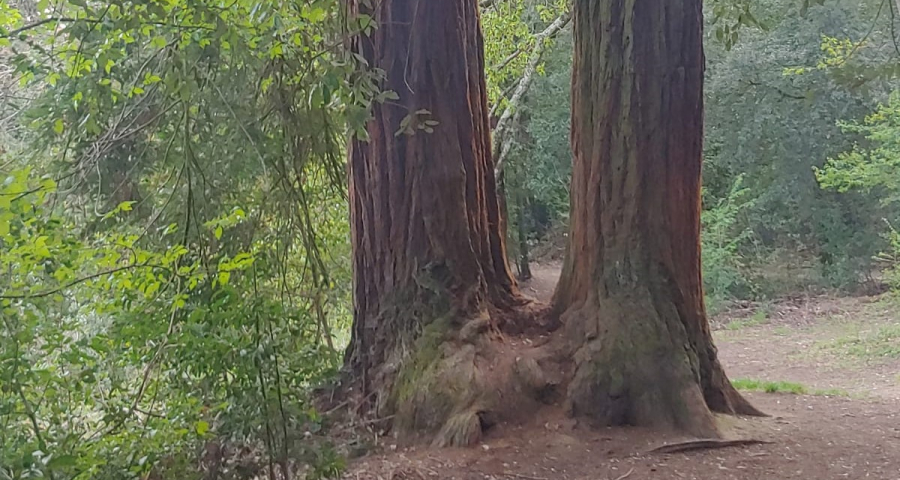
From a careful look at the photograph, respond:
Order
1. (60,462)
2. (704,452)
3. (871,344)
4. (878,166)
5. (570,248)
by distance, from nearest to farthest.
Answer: (60,462) < (704,452) < (570,248) < (871,344) < (878,166)

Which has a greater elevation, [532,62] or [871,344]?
[532,62]

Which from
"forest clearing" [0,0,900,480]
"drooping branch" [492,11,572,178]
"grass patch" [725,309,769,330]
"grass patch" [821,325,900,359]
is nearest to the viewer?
"forest clearing" [0,0,900,480]

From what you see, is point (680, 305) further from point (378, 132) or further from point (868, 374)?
point (868, 374)

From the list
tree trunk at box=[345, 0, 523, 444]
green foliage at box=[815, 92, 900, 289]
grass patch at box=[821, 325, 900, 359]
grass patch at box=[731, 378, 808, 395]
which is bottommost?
grass patch at box=[821, 325, 900, 359]

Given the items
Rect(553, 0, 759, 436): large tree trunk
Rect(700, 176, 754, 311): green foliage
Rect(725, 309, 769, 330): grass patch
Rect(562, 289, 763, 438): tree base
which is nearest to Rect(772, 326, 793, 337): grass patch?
Rect(725, 309, 769, 330): grass patch

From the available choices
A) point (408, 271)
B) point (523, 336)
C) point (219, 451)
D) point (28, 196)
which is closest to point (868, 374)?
point (523, 336)

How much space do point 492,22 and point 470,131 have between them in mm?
6093

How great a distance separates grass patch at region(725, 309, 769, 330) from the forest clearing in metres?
8.18

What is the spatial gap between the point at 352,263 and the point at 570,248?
5.22 ft

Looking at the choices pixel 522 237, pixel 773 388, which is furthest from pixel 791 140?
pixel 773 388

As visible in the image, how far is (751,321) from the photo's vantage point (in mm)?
16484

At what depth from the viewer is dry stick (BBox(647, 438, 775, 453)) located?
5.26 metres

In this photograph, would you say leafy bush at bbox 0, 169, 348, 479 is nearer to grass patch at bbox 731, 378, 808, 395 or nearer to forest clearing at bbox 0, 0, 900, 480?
forest clearing at bbox 0, 0, 900, 480

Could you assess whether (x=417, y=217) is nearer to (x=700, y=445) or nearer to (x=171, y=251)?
(x=700, y=445)
